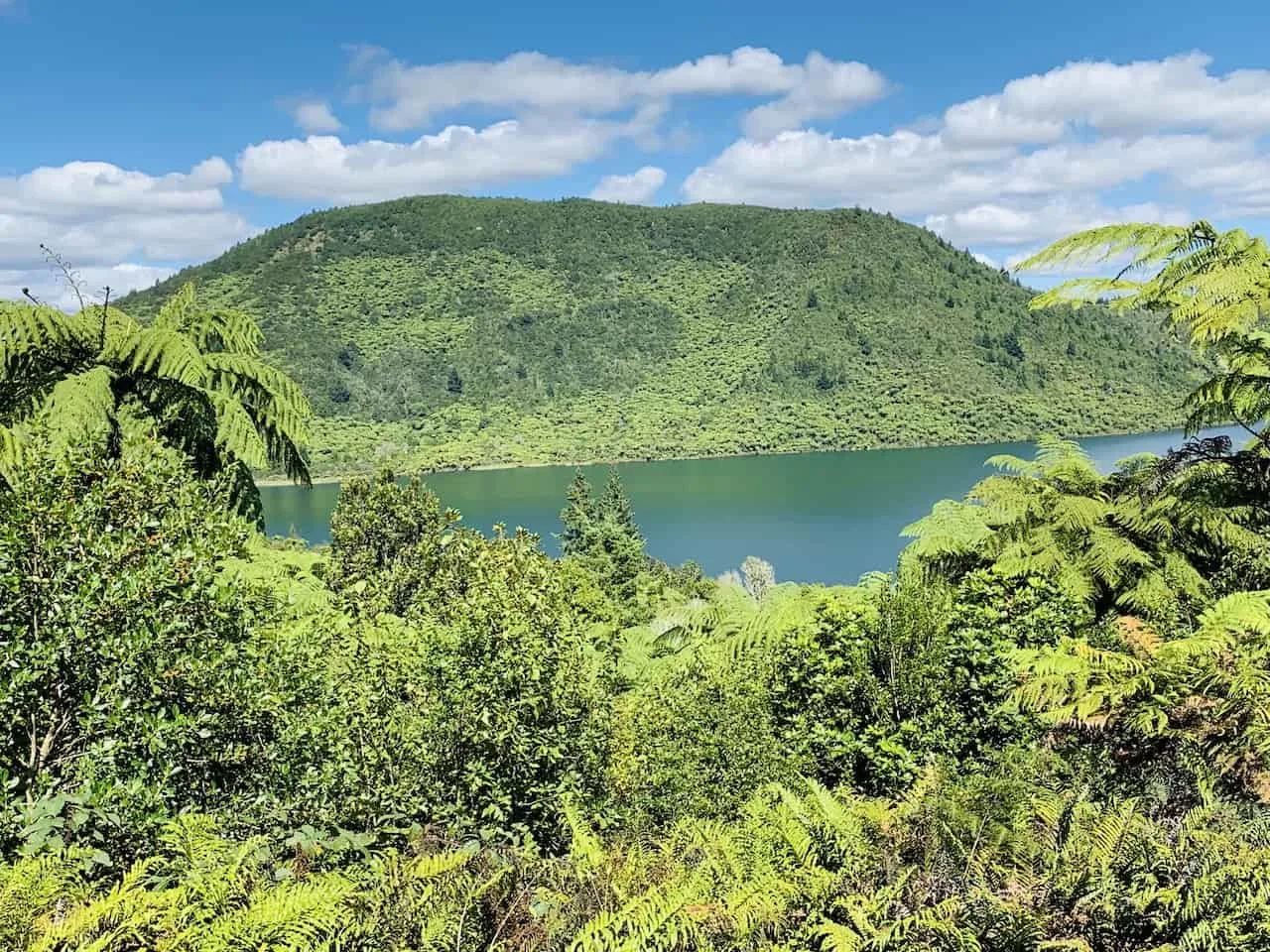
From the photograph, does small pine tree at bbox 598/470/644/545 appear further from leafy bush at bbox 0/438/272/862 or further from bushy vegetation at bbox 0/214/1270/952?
leafy bush at bbox 0/438/272/862

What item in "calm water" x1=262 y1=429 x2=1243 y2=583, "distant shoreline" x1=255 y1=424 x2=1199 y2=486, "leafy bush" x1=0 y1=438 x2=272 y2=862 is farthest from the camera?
"distant shoreline" x1=255 y1=424 x2=1199 y2=486

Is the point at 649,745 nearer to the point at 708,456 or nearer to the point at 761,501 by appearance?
the point at 761,501

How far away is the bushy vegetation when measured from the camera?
2533mm

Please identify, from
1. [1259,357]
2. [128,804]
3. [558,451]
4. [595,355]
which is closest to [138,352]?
[128,804]

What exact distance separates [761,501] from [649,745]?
2962 inches

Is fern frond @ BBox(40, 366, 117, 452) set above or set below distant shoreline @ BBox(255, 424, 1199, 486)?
above

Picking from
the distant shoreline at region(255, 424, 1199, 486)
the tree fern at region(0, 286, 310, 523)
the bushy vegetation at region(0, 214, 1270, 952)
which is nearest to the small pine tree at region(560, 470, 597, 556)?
the bushy vegetation at region(0, 214, 1270, 952)

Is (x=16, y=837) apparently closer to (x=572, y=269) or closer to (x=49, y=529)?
(x=49, y=529)

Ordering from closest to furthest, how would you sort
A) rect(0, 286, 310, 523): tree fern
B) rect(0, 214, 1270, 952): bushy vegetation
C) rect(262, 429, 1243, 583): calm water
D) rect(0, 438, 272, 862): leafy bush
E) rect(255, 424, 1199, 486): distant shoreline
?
rect(0, 214, 1270, 952): bushy vegetation, rect(0, 438, 272, 862): leafy bush, rect(0, 286, 310, 523): tree fern, rect(262, 429, 1243, 583): calm water, rect(255, 424, 1199, 486): distant shoreline

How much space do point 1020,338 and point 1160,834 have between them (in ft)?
480

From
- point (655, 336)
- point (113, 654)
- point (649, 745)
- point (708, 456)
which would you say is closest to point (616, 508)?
point (649, 745)

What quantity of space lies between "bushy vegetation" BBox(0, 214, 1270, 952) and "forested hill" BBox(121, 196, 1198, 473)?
338 ft

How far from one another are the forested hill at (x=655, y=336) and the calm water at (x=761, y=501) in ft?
38.4

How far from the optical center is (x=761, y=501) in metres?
80.1
